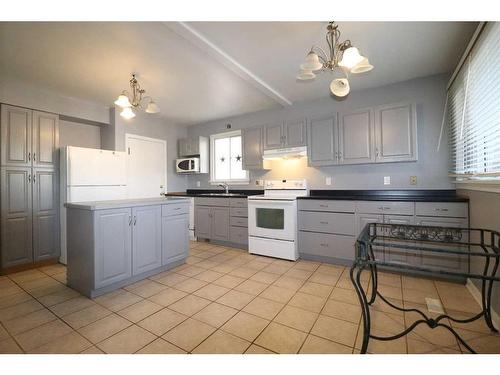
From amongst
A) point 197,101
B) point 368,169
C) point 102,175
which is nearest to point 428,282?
point 368,169

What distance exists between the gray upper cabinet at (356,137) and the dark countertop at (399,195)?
0.48 meters

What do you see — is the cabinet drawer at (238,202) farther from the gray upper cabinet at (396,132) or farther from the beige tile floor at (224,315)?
the gray upper cabinet at (396,132)

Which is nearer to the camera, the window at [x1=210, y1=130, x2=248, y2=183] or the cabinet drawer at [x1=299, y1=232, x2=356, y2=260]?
the cabinet drawer at [x1=299, y1=232, x2=356, y2=260]

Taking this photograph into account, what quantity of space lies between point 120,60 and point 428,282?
4.13 meters

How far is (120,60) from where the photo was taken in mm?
2502

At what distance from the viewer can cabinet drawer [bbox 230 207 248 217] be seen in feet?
12.5

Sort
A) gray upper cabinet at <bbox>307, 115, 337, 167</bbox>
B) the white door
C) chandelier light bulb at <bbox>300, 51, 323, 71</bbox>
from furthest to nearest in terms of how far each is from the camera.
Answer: the white door
gray upper cabinet at <bbox>307, 115, 337, 167</bbox>
chandelier light bulb at <bbox>300, 51, 323, 71</bbox>

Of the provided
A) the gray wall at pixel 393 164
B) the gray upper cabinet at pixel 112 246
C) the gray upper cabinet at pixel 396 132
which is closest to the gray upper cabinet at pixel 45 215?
the gray upper cabinet at pixel 112 246

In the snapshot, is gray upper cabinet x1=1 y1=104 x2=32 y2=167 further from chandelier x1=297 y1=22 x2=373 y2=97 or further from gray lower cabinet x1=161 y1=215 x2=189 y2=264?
chandelier x1=297 y1=22 x2=373 y2=97

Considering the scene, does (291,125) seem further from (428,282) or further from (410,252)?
(428,282)

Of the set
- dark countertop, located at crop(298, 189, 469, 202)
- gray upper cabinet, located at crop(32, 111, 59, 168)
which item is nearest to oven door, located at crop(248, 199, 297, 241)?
dark countertop, located at crop(298, 189, 469, 202)

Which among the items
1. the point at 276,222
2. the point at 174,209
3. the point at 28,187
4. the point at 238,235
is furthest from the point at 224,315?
the point at 28,187

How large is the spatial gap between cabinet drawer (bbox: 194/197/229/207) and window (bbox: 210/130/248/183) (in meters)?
0.70

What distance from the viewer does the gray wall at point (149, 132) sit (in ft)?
13.4
